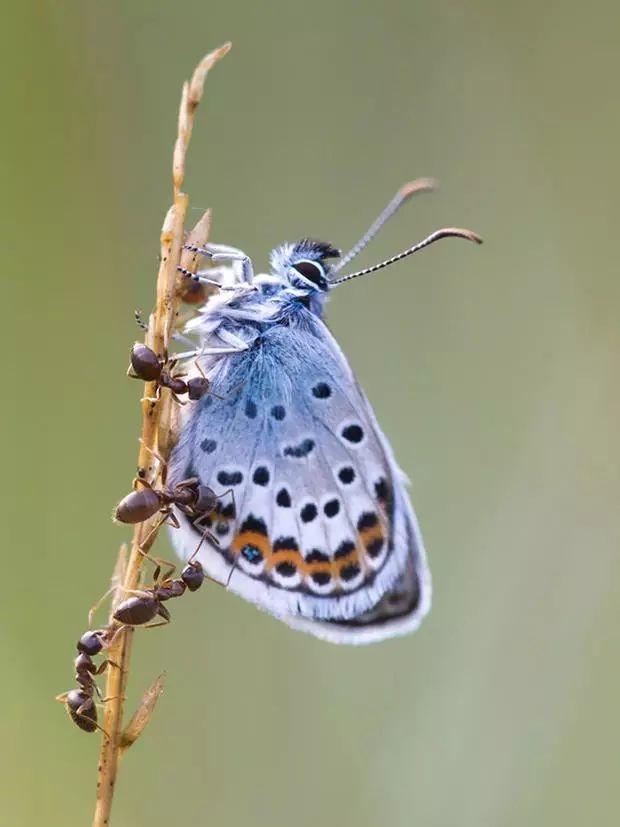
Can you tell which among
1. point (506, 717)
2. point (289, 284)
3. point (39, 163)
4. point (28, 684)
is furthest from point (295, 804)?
point (39, 163)

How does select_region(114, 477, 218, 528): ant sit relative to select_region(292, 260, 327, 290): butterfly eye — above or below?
below

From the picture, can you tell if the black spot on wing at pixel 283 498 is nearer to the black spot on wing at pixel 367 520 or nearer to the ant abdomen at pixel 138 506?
the black spot on wing at pixel 367 520

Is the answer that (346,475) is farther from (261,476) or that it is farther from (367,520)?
(261,476)

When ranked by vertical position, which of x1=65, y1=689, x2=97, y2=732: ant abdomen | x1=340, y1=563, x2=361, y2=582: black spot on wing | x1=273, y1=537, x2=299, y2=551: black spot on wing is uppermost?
x1=273, y1=537, x2=299, y2=551: black spot on wing

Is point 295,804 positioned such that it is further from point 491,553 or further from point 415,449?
point 415,449

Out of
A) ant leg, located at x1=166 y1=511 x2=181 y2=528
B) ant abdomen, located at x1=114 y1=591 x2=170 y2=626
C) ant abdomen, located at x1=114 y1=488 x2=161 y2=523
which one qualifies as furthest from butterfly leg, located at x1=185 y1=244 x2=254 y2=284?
ant abdomen, located at x1=114 y1=591 x2=170 y2=626

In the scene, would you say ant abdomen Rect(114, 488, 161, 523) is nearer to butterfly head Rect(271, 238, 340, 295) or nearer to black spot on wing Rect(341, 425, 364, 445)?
black spot on wing Rect(341, 425, 364, 445)

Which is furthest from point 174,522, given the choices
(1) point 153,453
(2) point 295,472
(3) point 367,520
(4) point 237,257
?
(4) point 237,257
